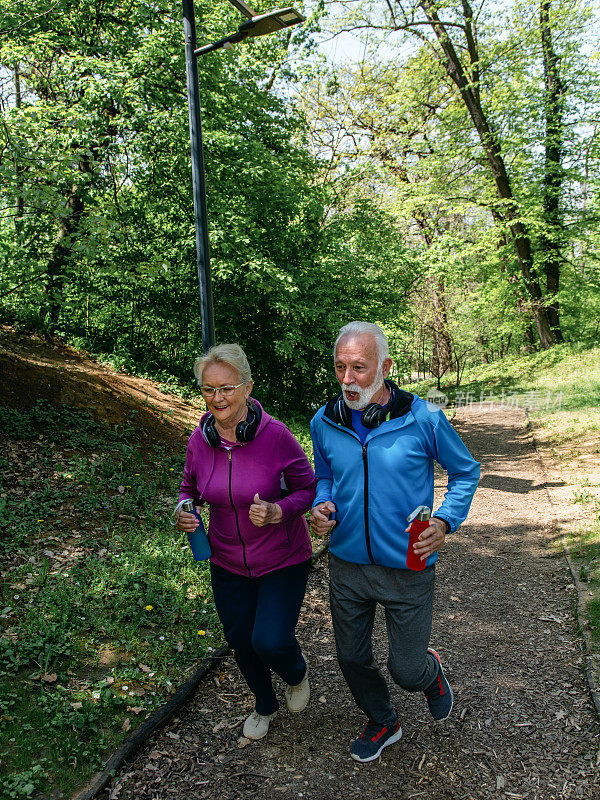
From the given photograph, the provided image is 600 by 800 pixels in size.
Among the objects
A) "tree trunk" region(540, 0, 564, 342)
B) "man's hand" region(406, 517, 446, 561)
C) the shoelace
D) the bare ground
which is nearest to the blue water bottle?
"man's hand" region(406, 517, 446, 561)

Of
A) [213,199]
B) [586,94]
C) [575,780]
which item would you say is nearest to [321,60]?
[213,199]

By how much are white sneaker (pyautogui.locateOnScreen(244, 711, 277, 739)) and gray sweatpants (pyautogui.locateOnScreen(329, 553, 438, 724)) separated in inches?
25.2

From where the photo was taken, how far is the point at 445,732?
337cm

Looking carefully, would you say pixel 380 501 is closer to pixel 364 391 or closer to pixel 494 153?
pixel 364 391

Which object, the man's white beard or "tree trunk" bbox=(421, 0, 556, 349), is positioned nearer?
the man's white beard

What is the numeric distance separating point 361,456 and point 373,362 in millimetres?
434

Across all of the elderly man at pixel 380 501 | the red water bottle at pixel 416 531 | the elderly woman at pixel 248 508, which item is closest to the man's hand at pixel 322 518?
the elderly man at pixel 380 501

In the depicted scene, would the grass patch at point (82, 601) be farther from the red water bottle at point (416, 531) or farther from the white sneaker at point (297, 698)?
the red water bottle at point (416, 531)

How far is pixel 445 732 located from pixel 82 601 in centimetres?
268

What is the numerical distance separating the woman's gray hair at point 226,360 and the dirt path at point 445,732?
1.97 meters

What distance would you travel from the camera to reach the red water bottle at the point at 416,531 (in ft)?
8.39

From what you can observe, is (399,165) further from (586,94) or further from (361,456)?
(361,456)

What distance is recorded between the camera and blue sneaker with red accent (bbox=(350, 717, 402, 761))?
310cm

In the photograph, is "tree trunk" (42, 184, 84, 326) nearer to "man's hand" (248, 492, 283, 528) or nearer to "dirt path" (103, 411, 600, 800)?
"dirt path" (103, 411, 600, 800)
